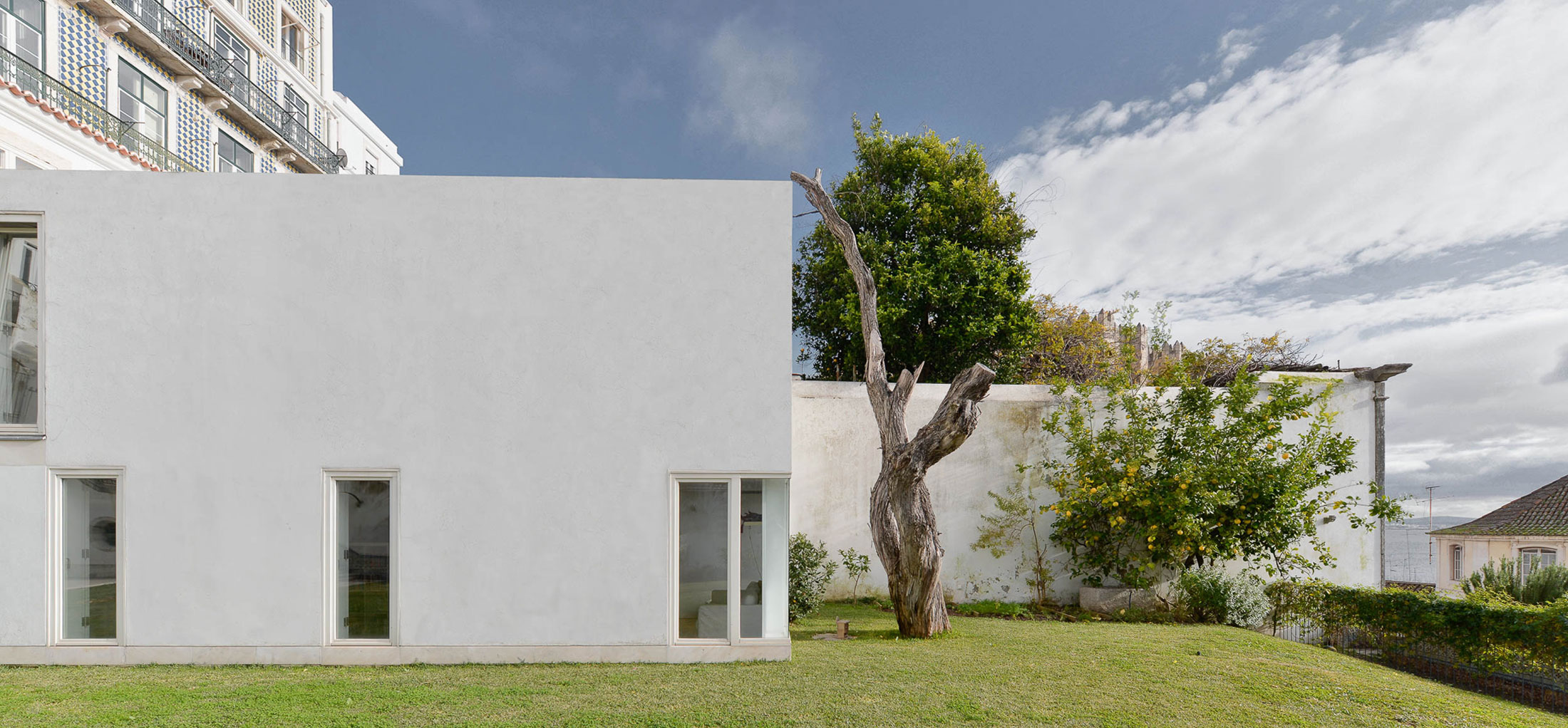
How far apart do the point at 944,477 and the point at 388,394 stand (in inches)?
340

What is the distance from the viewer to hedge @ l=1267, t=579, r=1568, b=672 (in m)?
8.55

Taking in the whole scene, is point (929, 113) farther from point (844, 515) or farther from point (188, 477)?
point (188, 477)

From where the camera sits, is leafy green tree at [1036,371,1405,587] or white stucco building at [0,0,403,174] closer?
leafy green tree at [1036,371,1405,587]

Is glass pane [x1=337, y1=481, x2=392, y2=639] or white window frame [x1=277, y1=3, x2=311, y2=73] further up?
white window frame [x1=277, y1=3, x2=311, y2=73]

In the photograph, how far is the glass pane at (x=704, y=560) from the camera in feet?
25.4

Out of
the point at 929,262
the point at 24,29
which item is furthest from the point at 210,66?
the point at 929,262

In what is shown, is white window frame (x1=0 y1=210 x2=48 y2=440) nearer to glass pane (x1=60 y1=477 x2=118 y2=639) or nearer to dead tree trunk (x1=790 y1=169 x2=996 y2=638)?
glass pane (x1=60 y1=477 x2=118 y2=639)

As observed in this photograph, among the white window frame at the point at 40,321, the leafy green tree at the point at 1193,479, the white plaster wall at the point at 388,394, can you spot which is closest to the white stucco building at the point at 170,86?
the white window frame at the point at 40,321

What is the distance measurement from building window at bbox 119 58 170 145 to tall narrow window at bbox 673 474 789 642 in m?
Result: 18.6

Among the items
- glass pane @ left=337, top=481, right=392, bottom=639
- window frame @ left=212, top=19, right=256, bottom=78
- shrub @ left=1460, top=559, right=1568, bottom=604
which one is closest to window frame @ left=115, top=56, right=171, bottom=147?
window frame @ left=212, top=19, right=256, bottom=78

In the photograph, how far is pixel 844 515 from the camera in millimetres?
12539

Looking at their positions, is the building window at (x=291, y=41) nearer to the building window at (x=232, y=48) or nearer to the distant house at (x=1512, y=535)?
the building window at (x=232, y=48)

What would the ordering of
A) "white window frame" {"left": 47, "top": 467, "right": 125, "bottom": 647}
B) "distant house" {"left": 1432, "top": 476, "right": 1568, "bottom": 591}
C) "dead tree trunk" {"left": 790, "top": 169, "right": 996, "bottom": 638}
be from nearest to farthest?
"white window frame" {"left": 47, "top": 467, "right": 125, "bottom": 647} → "dead tree trunk" {"left": 790, "top": 169, "right": 996, "bottom": 638} → "distant house" {"left": 1432, "top": 476, "right": 1568, "bottom": 591}

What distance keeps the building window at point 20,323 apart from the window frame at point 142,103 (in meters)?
12.4
